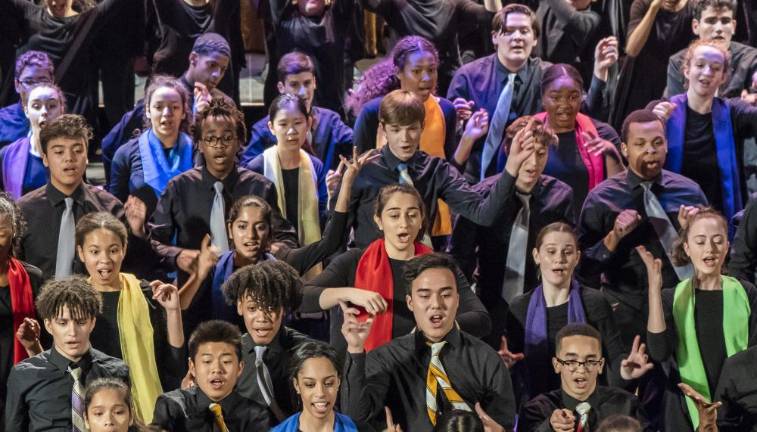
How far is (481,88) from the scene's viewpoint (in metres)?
7.66

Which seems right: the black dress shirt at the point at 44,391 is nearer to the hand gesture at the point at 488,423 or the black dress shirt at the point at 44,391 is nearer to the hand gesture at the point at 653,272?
the hand gesture at the point at 488,423

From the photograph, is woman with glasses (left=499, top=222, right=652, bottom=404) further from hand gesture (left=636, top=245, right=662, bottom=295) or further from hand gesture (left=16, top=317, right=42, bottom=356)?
hand gesture (left=16, top=317, right=42, bottom=356)

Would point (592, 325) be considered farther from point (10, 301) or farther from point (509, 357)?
point (10, 301)

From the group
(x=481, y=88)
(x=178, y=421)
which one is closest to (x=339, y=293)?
(x=178, y=421)

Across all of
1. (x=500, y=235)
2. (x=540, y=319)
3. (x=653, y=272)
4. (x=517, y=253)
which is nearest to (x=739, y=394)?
(x=653, y=272)

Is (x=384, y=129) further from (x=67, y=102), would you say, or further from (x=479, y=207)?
(x=67, y=102)

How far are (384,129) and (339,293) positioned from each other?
112 centimetres

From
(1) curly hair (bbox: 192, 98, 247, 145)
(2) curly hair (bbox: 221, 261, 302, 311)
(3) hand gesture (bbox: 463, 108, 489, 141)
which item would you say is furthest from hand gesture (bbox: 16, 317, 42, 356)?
(3) hand gesture (bbox: 463, 108, 489, 141)

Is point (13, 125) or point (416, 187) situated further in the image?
point (13, 125)

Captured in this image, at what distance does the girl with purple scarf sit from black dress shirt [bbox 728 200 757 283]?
2860 millimetres

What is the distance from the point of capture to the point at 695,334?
6.06m

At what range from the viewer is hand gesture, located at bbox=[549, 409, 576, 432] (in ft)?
18.0

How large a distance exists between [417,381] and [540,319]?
718mm

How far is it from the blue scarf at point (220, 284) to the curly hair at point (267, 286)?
0.91 feet
